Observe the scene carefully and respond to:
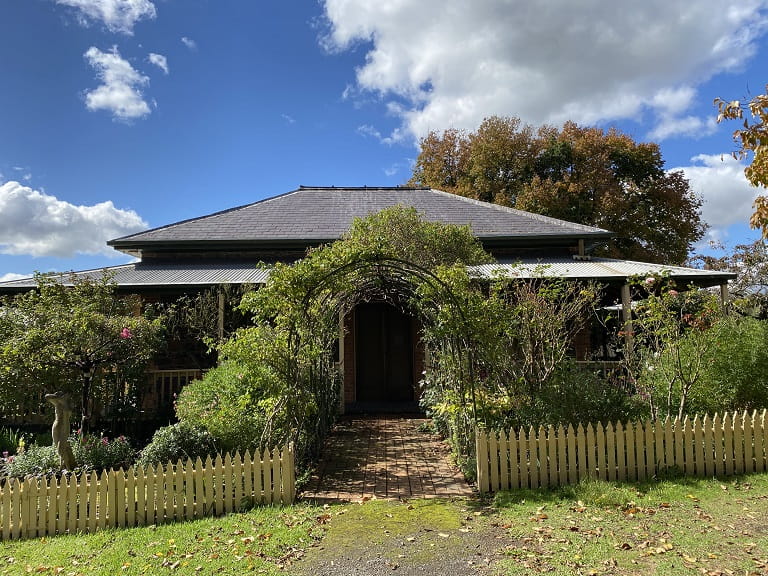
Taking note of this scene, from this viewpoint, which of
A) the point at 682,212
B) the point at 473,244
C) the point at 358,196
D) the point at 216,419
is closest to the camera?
the point at 216,419

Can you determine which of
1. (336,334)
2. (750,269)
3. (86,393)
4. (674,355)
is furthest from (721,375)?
(750,269)

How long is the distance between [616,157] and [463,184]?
8248mm

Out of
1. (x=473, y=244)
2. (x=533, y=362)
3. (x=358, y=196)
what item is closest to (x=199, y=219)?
(x=358, y=196)

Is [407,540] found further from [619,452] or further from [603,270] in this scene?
[603,270]

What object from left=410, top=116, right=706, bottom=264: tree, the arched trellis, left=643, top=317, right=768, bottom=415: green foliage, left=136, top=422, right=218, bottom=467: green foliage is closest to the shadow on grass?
the arched trellis

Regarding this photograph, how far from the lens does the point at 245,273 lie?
1252 centimetres

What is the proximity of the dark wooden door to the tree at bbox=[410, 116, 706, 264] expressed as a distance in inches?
577

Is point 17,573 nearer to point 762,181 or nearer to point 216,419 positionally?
point 216,419

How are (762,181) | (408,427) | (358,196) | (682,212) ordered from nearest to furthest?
(762,181) < (408,427) < (358,196) < (682,212)

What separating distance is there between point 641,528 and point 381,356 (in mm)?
8712

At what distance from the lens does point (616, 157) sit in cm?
2661

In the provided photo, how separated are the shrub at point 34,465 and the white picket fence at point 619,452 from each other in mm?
5289

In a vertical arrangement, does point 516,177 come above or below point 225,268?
above

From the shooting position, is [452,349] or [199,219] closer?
[452,349]
